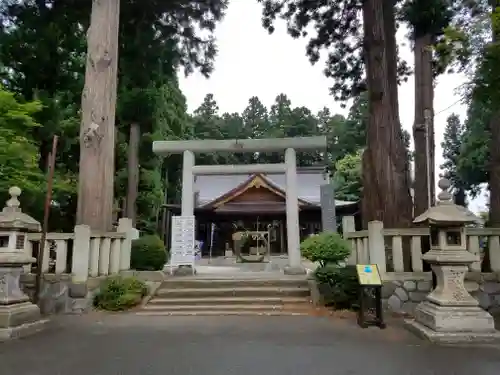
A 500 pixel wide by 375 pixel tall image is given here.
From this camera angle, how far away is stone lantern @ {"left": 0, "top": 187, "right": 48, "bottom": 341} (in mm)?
5012

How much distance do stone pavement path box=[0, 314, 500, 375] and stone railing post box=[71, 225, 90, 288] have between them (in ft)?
2.83

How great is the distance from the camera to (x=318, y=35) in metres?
10.3

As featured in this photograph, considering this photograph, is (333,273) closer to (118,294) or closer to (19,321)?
(118,294)

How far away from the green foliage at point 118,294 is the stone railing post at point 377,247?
401 cm

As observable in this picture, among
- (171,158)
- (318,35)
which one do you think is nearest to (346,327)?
(318,35)

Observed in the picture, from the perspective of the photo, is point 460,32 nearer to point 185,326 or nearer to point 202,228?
point 185,326

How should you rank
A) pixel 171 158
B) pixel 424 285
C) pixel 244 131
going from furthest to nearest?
pixel 244 131 → pixel 171 158 → pixel 424 285

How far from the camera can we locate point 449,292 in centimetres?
489

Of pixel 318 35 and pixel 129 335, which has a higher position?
pixel 318 35

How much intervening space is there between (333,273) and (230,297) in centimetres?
188

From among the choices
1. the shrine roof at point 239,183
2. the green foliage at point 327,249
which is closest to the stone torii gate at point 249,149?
the green foliage at point 327,249

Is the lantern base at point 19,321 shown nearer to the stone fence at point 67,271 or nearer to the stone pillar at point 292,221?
the stone fence at point 67,271

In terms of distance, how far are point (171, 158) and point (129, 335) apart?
2471 centimetres

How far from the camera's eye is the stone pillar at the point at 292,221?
9.86m
